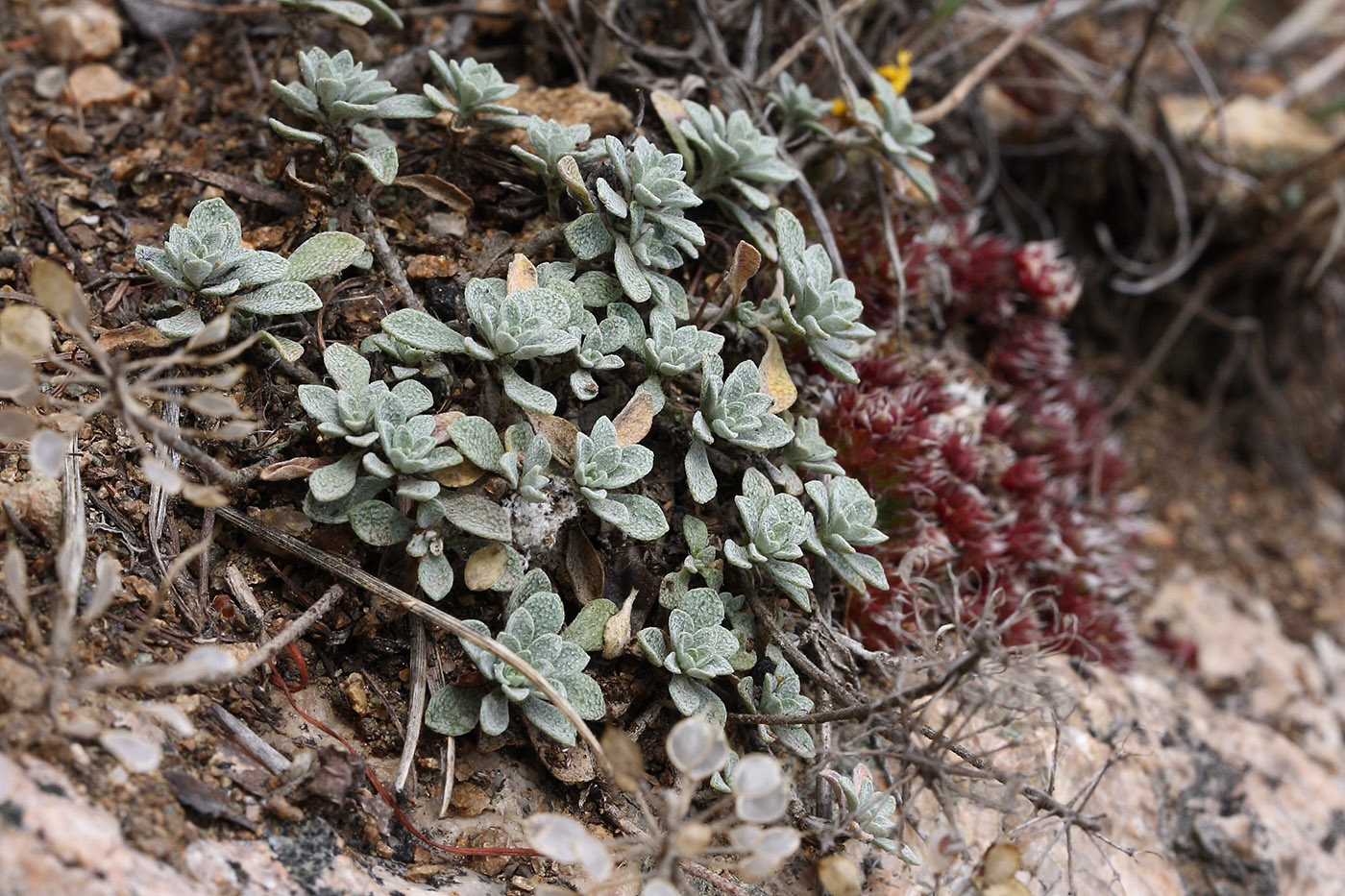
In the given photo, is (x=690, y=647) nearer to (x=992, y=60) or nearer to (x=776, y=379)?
(x=776, y=379)

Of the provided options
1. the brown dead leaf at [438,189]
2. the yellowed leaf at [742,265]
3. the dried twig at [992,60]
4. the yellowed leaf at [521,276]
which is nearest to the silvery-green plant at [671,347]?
the yellowed leaf at [742,265]

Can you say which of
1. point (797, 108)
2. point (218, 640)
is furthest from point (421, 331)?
point (797, 108)

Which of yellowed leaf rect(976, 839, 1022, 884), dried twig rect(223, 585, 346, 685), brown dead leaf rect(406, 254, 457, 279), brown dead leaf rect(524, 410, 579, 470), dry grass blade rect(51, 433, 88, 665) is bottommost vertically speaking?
dried twig rect(223, 585, 346, 685)

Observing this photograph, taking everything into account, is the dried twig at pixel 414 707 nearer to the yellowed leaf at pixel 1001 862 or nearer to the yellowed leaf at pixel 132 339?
the yellowed leaf at pixel 132 339

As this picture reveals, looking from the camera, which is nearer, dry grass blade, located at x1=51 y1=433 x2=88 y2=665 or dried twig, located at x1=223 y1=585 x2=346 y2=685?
dry grass blade, located at x1=51 y1=433 x2=88 y2=665

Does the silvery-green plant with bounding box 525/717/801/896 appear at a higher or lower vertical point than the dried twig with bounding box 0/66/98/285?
lower

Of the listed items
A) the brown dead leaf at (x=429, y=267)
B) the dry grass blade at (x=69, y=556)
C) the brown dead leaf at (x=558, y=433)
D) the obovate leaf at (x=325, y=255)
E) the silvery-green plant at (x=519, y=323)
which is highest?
the silvery-green plant at (x=519, y=323)

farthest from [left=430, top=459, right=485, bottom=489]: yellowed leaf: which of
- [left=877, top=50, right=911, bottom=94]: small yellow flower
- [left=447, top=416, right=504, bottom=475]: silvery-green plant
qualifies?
[left=877, top=50, right=911, bottom=94]: small yellow flower

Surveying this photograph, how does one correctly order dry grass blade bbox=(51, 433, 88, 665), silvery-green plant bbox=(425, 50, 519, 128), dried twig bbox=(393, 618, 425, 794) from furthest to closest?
silvery-green plant bbox=(425, 50, 519, 128), dried twig bbox=(393, 618, 425, 794), dry grass blade bbox=(51, 433, 88, 665)

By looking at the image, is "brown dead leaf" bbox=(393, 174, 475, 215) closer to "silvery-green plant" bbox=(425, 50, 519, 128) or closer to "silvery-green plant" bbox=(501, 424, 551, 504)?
"silvery-green plant" bbox=(425, 50, 519, 128)
